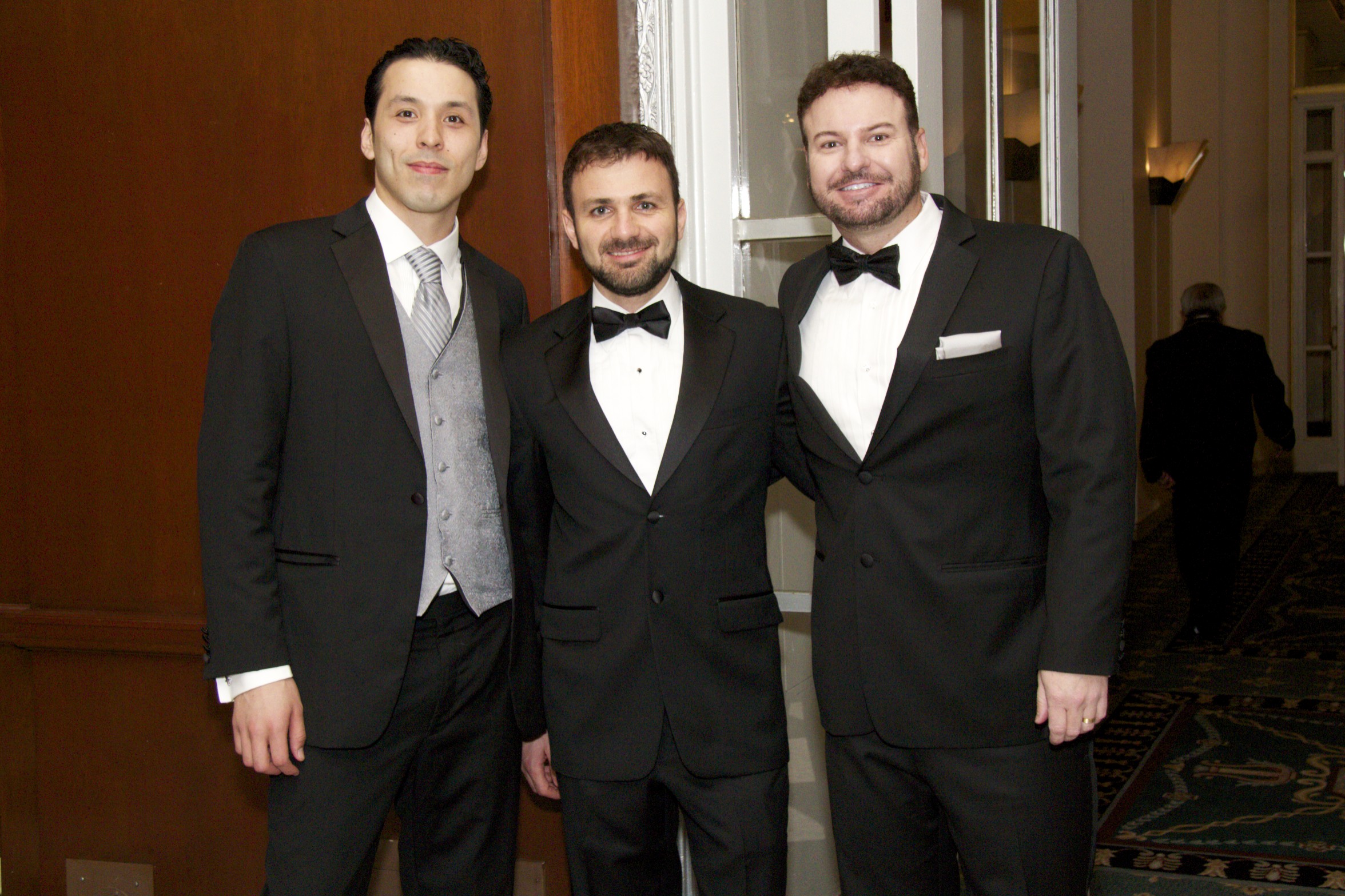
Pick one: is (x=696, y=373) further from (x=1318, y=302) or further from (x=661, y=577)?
(x=1318, y=302)

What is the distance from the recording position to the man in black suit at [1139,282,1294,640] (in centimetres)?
552

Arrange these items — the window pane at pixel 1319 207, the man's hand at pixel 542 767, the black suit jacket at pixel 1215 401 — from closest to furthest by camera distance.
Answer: the man's hand at pixel 542 767
the black suit jacket at pixel 1215 401
the window pane at pixel 1319 207

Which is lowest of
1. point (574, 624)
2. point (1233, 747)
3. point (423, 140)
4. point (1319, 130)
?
point (1233, 747)

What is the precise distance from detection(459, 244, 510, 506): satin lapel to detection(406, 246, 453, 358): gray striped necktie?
2.7 inches

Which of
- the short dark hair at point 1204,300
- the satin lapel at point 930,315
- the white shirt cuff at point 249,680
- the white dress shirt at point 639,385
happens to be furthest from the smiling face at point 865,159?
the short dark hair at point 1204,300

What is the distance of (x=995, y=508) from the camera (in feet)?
6.27

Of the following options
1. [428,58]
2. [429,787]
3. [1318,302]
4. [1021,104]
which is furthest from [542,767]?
[1318,302]

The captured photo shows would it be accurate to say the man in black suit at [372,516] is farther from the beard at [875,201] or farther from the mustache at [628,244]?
the beard at [875,201]

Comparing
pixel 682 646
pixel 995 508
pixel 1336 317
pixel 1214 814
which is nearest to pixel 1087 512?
pixel 995 508

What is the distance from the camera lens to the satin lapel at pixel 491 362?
6.82 ft

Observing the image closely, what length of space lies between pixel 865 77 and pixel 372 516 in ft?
3.72

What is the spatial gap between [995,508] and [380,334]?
1085 millimetres

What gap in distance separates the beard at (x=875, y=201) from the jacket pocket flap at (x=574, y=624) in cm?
81

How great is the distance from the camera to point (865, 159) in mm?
1983
